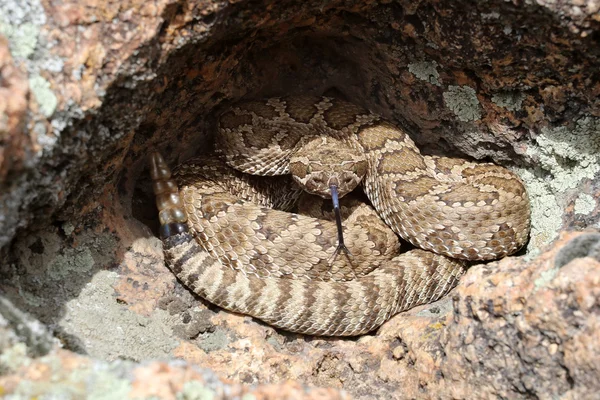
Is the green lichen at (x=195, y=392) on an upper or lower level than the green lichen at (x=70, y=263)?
upper

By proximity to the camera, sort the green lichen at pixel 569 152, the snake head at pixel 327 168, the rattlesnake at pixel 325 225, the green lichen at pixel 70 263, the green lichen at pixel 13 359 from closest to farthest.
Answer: the green lichen at pixel 13 359 < the green lichen at pixel 70 263 < the green lichen at pixel 569 152 < the rattlesnake at pixel 325 225 < the snake head at pixel 327 168

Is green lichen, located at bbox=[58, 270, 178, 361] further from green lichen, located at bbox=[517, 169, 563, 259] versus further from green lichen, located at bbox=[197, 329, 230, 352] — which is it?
green lichen, located at bbox=[517, 169, 563, 259]

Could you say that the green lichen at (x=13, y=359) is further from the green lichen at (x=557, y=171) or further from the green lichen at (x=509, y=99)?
the green lichen at (x=509, y=99)

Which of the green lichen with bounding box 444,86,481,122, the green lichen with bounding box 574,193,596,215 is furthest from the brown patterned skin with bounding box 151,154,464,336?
the green lichen with bounding box 444,86,481,122

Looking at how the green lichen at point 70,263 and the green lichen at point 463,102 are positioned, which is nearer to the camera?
the green lichen at point 70,263

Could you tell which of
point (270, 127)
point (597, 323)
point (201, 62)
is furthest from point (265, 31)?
point (597, 323)

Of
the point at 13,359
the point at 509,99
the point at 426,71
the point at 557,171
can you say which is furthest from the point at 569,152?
the point at 13,359

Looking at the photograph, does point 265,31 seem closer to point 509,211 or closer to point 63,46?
point 63,46

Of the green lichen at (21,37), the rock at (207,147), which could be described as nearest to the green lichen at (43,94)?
the rock at (207,147)

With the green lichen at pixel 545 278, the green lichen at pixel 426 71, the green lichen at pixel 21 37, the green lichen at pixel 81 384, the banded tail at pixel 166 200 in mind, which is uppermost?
the green lichen at pixel 426 71
